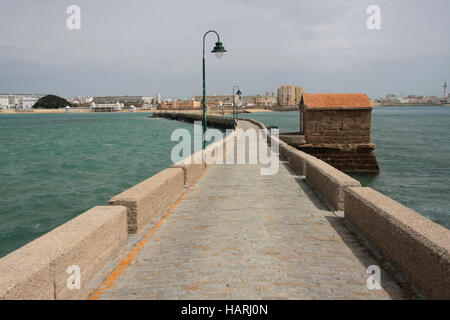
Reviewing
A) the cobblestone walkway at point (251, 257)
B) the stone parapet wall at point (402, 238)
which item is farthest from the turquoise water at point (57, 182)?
the stone parapet wall at point (402, 238)

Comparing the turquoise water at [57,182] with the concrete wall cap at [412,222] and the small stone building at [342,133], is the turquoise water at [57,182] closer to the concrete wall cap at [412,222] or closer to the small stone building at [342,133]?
the concrete wall cap at [412,222]

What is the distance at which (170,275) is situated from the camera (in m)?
5.53

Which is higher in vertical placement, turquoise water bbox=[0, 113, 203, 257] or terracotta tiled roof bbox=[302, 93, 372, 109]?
terracotta tiled roof bbox=[302, 93, 372, 109]

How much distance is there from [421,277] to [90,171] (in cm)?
3118

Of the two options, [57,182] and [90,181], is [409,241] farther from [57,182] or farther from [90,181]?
[57,182]

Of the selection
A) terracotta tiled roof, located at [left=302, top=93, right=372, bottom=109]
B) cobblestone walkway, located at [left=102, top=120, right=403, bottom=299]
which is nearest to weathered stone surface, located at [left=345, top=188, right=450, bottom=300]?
cobblestone walkway, located at [left=102, top=120, right=403, bottom=299]

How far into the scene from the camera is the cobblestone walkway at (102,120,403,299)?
16.4ft

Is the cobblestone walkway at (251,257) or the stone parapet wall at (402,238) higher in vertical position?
the stone parapet wall at (402,238)

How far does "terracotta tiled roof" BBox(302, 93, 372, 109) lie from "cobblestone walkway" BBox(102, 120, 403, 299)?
22552 millimetres

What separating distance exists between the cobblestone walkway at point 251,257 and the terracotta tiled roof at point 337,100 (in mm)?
22552

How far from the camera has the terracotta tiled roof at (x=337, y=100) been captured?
30.9 m

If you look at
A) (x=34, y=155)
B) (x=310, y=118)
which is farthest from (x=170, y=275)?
(x=34, y=155)

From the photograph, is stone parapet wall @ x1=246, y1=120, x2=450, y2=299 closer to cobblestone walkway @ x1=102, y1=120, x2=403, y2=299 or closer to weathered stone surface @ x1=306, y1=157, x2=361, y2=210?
weathered stone surface @ x1=306, y1=157, x2=361, y2=210

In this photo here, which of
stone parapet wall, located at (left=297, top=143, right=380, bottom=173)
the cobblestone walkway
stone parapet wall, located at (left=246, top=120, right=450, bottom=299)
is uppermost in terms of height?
stone parapet wall, located at (left=246, top=120, right=450, bottom=299)
